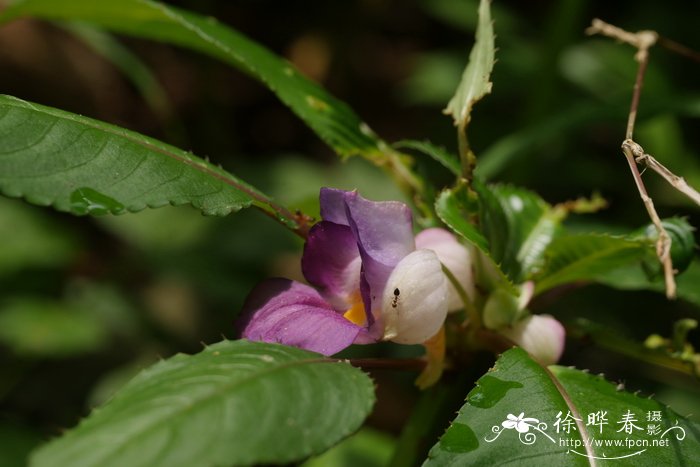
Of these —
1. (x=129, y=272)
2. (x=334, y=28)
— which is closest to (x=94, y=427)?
(x=129, y=272)

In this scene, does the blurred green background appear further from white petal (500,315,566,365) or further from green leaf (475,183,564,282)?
white petal (500,315,566,365)

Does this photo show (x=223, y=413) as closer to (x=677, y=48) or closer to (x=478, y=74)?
(x=478, y=74)

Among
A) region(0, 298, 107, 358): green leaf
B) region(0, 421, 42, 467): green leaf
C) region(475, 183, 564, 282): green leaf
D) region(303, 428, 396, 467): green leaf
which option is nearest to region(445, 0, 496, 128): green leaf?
region(475, 183, 564, 282): green leaf

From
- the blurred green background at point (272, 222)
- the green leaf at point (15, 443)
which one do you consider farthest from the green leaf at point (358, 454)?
the green leaf at point (15, 443)

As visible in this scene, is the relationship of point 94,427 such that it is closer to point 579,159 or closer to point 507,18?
point 579,159

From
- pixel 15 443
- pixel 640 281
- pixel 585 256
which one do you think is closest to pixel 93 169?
pixel 585 256

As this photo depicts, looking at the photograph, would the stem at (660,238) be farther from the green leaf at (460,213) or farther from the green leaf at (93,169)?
the green leaf at (93,169)
